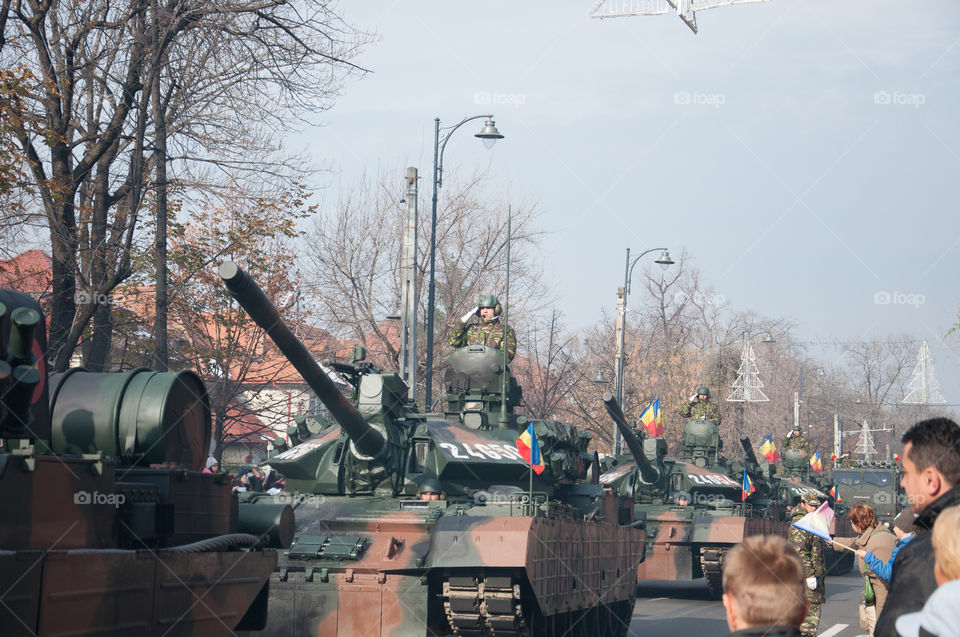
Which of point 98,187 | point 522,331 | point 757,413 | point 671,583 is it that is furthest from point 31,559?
point 757,413

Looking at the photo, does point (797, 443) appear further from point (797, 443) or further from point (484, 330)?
point (484, 330)

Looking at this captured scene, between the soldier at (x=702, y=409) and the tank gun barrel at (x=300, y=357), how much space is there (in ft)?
43.4

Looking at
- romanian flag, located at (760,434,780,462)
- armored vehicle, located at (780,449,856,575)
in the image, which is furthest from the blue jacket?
romanian flag, located at (760,434,780,462)

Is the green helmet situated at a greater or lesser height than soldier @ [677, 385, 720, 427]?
Result: greater

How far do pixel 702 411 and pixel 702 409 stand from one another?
4cm

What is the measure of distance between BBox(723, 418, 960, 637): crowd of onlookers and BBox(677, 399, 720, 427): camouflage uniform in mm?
19380

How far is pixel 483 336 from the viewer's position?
46.1 feet

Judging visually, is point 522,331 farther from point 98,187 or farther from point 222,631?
point 222,631

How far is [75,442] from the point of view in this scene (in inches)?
308

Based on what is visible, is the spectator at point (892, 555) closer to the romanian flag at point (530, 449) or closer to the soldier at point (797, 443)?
the romanian flag at point (530, 449)

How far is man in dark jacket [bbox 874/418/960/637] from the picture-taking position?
4047 millimetres

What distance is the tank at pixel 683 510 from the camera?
1916 centimetres

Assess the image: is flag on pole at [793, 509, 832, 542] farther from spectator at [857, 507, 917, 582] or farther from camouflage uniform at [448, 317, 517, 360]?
camouflage uniform at [448, 317, 517, 360]

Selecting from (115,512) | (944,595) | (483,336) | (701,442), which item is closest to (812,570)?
(483,336)
